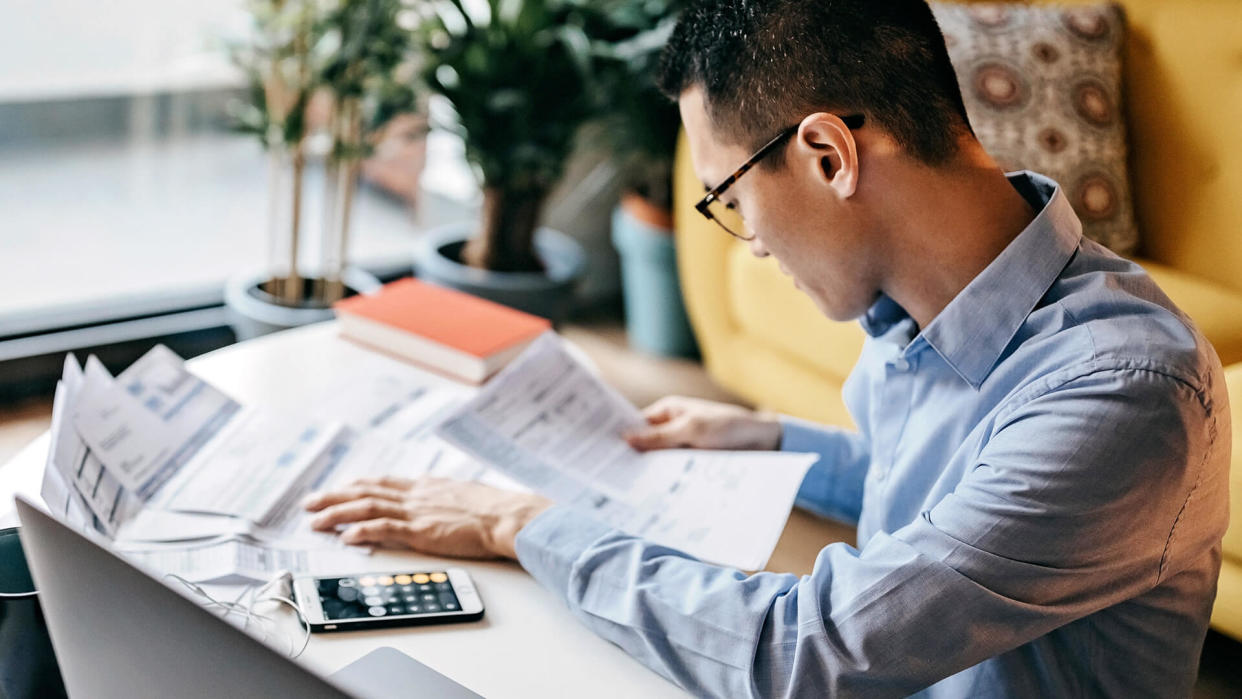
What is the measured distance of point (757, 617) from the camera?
81 centimetres

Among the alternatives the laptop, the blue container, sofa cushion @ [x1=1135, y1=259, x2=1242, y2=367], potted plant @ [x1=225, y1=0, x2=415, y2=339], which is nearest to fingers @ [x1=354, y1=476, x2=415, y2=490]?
the laptop

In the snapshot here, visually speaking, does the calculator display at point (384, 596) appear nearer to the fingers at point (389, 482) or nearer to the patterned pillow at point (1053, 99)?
the fingers at point (389, 482)

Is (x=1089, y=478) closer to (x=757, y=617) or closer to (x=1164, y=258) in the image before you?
(x=757, y=617)

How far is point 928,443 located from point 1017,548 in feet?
0.74

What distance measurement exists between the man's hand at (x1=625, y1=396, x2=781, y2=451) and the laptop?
0.69 m

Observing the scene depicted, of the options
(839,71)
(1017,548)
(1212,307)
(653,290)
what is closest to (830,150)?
(839,71)

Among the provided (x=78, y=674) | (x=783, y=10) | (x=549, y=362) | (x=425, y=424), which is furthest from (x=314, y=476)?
(x=783, y=10)

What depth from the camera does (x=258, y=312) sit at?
89.0 inches

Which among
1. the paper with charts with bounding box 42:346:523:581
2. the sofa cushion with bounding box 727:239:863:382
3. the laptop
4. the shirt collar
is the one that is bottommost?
the sofa cushion with bounding box 727:239:863:382

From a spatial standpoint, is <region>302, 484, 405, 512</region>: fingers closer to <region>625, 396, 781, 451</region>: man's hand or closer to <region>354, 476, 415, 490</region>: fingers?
<region>354, 476, 415, 490</region>: fingers

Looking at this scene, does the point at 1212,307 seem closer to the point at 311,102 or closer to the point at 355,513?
the point at 355,513

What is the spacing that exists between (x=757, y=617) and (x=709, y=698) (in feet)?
0.23

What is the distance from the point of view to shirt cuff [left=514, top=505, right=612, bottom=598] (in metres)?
0.90

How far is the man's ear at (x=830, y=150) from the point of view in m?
0.88
